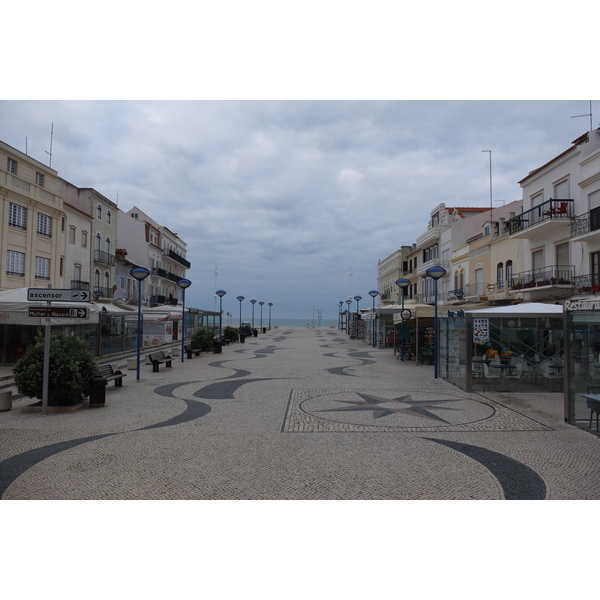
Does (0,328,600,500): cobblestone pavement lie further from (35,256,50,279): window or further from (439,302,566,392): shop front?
(35,256,50,279): window

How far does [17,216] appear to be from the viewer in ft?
85.4

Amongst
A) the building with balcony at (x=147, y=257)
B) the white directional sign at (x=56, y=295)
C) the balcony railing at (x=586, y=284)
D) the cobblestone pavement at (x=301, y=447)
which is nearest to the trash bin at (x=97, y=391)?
the cobblestone pavement at (x=301, y=447)

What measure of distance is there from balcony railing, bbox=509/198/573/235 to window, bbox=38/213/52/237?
27.3m

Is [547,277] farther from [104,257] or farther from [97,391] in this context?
[104,257]

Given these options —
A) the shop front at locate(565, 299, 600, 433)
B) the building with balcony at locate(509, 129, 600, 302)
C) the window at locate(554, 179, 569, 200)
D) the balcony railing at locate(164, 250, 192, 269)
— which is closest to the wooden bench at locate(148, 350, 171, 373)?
the shop front at locate(565, 299, 600, 433)

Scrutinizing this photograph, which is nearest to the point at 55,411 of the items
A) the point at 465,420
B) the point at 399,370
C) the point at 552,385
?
the point at 465,420

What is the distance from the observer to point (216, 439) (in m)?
7.72

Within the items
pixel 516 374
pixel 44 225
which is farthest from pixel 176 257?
pixel 516 374

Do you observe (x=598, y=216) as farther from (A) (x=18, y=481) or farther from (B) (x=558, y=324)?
(A) (x=18, y=481)

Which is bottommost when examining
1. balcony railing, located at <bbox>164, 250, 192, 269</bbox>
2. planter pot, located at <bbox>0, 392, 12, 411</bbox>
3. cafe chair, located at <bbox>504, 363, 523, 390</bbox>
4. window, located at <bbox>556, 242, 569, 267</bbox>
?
planter pot, located at <bbox>0, 392, 12, 411</bbox>

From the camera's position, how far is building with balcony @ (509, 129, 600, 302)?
20.8m

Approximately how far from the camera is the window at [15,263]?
996 inches

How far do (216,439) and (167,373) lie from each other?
967 cm

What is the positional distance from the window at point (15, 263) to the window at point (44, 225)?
2.29m
